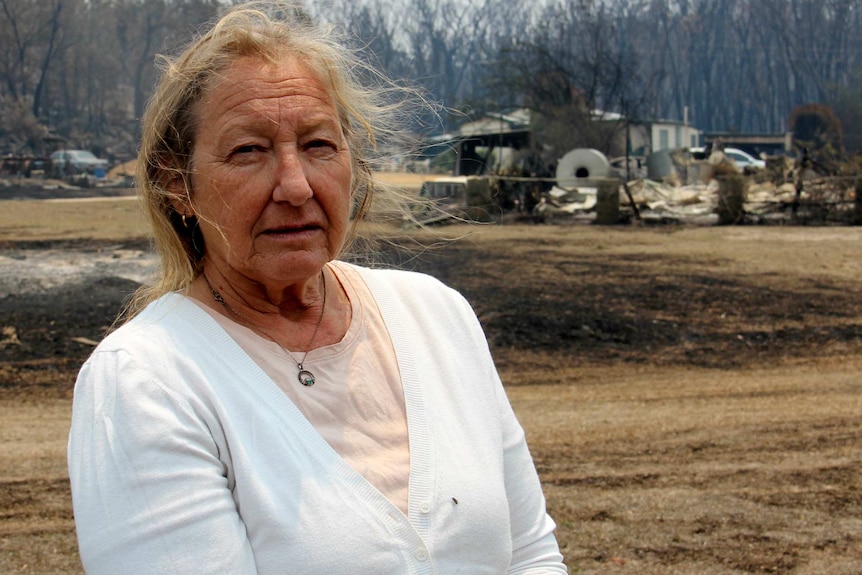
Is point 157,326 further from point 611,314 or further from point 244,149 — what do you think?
point 611,314

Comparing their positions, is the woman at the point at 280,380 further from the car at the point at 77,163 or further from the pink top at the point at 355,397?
the car at the point at 77,163

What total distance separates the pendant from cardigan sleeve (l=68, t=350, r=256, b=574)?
0.27 meters

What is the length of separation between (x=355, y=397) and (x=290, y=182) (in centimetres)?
41

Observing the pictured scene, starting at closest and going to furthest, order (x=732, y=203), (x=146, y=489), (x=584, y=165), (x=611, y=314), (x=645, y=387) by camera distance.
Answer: (x=146, y=489) < (x=645, y=387) < (x=611, y=314) < (x=732, y=203) < (x=584, y=165)

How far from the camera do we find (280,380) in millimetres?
1780

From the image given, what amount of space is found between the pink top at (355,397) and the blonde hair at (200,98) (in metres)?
0.20

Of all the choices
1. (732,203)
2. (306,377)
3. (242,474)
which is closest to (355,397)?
(306,377)

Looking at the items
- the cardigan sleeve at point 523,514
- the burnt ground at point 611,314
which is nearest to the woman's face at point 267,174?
the cardigan sleeve at point 523,514

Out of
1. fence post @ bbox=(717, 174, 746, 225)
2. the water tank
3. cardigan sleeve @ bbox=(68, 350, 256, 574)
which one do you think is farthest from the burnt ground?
the water tank

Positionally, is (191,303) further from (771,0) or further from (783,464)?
(771,0)

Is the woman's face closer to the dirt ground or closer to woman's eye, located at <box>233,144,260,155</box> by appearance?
woman's eye, located at <box>233,144,260,155</box>

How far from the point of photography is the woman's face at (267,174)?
1.82m

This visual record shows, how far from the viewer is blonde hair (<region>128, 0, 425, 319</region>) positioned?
72.6 inches

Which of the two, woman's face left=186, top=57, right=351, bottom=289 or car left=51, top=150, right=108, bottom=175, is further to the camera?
car left=51, top=150, right=108, bottom=175
